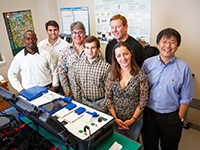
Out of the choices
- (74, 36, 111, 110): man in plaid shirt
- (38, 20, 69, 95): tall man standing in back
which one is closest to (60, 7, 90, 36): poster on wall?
(38, 20, 69, 95): tall man standing in back

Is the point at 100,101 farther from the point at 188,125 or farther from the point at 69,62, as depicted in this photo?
the point at 188,125

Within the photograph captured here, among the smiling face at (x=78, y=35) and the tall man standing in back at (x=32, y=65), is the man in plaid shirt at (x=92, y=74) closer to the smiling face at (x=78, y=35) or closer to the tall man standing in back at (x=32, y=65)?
the smiling face at (x=78, y=35)

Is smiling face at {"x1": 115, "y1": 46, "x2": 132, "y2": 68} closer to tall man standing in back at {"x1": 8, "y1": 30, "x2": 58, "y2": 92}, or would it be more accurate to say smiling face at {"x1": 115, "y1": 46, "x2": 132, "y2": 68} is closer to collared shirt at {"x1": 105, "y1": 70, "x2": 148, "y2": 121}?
collared shirt at {"x1": 105, "y1": 70, "x2": 148, "y2": 121}

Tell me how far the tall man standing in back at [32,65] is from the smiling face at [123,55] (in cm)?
102

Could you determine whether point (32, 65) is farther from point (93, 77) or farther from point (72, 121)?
point (72, 121)

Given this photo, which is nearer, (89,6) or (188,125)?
(188,125)

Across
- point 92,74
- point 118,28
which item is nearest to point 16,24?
point 118,28

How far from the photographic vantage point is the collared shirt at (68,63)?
195 centimetres

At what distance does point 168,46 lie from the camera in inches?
53.4

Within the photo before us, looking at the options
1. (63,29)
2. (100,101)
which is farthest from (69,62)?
(63,29)

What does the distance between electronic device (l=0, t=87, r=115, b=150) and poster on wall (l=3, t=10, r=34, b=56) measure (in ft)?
8.89

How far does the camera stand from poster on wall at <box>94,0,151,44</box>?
254cm

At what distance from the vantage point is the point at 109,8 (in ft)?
9.60

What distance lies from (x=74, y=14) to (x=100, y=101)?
2.42 m
